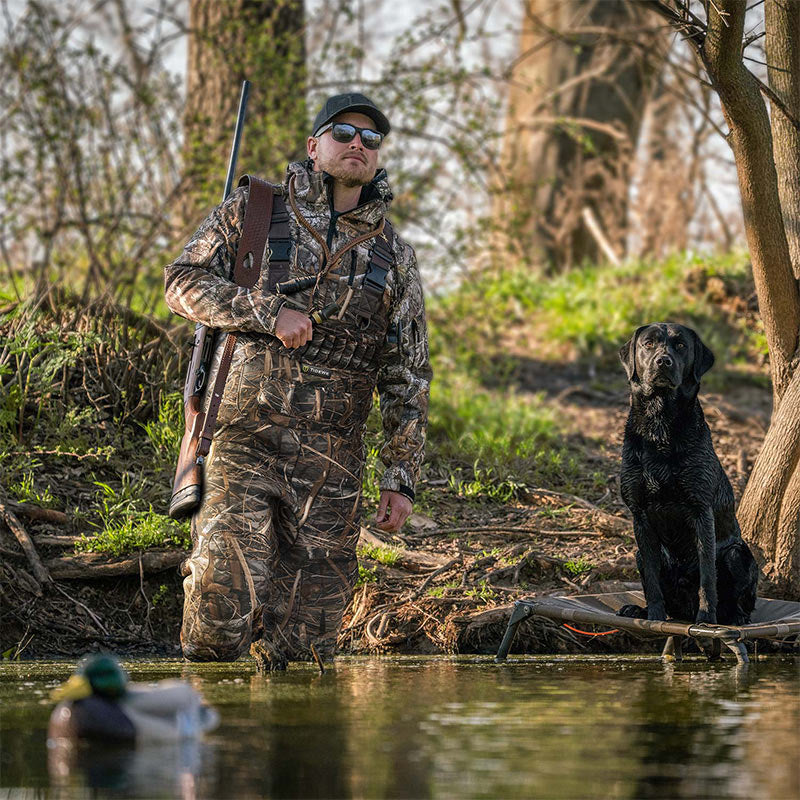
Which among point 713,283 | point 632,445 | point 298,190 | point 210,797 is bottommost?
point 210,797

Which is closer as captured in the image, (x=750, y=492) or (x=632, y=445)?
(x=632, y=445)

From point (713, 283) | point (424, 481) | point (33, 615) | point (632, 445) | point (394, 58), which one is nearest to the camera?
point (632, 445)

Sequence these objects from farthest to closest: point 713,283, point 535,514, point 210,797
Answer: point 713,283 < point 535,514 < point 210,797

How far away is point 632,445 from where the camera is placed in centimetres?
607

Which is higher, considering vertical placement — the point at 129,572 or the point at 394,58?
the point at 394,58

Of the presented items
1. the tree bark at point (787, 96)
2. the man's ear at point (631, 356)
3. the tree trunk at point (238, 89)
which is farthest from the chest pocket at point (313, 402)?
the tree trunk at point (238, 89)

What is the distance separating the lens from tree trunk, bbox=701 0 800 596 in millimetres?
6926

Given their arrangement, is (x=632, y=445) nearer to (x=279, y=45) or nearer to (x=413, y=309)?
(x=413, y=309)

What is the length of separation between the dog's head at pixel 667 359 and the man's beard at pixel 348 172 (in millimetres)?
1492

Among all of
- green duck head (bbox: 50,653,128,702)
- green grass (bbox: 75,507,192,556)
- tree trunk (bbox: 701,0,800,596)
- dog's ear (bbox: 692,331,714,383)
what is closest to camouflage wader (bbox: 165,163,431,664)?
dog's ear (bbox: 692,331,714,383)

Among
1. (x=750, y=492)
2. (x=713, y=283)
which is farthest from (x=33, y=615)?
(x=713, y=283)

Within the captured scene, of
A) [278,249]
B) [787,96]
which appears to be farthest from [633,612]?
[787,96]

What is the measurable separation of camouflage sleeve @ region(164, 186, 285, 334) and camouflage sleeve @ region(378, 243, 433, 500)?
660 millimetres

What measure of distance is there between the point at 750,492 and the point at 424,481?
8.53 ft
